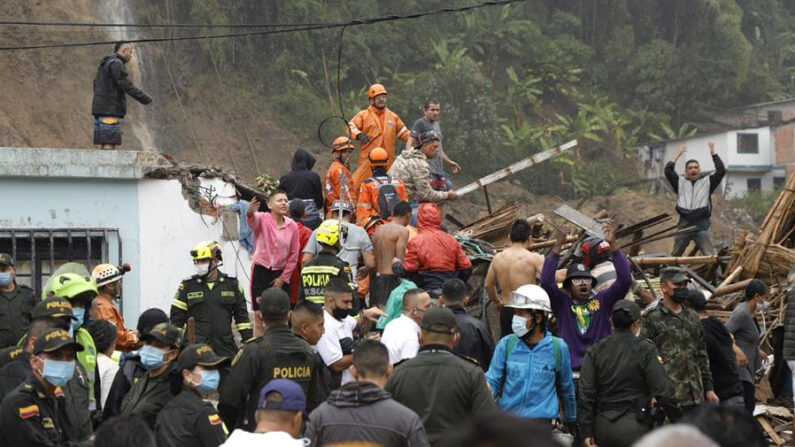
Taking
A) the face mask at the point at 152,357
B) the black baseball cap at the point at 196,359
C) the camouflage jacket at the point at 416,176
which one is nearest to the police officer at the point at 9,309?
the face mask at the point at 152,357

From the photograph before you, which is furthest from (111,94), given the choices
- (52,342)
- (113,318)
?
(52,342)

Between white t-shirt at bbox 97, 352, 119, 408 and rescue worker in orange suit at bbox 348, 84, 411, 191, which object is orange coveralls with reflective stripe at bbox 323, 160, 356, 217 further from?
white t-shirt at bbox 97, 352, 119, 408

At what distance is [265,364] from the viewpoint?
26.5 ft

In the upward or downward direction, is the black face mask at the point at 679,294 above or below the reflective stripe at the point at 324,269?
below

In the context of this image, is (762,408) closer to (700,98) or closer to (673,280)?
(673,280)

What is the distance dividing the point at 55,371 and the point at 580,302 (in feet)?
15.5

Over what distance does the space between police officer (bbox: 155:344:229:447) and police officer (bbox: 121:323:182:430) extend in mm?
283

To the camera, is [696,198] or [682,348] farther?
[696,198]

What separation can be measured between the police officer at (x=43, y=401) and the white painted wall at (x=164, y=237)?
Result: 28.0ft

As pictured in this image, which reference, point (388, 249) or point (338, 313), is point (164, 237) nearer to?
point (388, 249)

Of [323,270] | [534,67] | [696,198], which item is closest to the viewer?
[323,270]

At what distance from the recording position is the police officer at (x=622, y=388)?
8984 millimetres

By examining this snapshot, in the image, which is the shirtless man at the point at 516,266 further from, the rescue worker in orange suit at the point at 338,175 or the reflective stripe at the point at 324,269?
the rescue worker in orange suit at the point at 338,175

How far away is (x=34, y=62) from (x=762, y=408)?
3156cm
